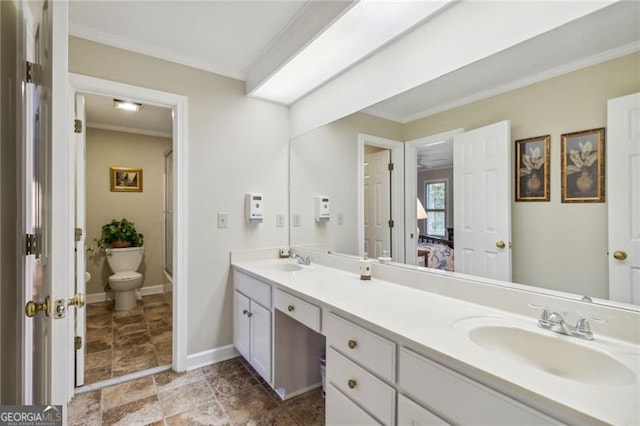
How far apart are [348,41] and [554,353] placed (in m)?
1.79

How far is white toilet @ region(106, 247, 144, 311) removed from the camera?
3.50 metres

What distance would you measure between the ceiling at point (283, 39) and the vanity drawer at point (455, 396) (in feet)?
3.86

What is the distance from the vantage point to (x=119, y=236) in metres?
3.83

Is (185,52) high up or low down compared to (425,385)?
up

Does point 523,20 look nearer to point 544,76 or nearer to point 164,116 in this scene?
point 544,76

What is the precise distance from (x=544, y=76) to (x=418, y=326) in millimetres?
1111

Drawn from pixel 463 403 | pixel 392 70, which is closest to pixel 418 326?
pixel 463 403

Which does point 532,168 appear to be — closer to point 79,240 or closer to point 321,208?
point 321,208

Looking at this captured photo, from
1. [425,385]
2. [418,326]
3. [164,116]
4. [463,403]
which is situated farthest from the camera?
[164,116]

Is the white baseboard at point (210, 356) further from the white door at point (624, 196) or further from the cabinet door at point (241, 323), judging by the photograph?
the white door at point (624, 196)

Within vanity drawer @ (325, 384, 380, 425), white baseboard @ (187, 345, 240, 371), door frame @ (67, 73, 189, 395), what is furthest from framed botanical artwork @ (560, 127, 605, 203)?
white baseboard @ (187, 345, 240, 371)

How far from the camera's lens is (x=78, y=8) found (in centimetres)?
173

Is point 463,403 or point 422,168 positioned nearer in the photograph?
point 463,403

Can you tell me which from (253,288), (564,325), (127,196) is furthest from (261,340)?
(127,196)
